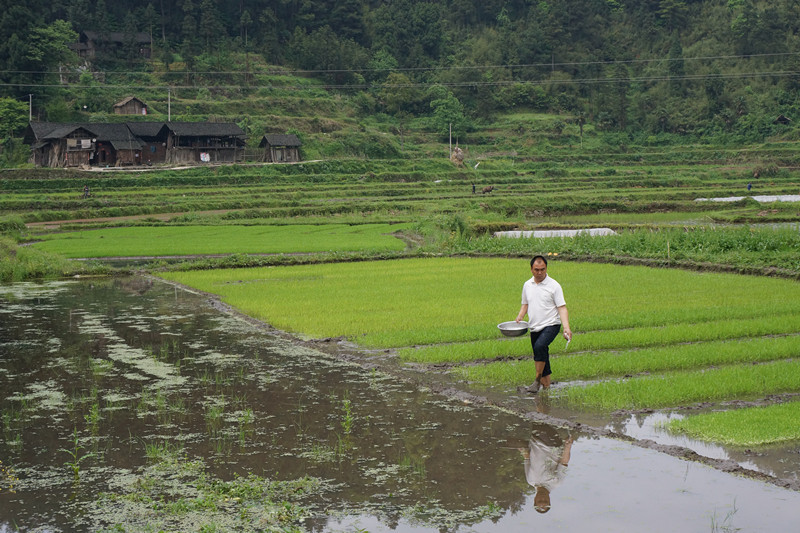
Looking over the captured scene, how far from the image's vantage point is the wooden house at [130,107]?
6350 centimetres

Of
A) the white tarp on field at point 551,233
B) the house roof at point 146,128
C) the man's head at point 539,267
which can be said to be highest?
the house roof at point 146,128

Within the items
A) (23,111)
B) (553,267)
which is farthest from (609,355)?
(23,111)

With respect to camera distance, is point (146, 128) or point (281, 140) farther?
point (281, 140)

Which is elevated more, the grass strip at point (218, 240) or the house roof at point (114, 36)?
the house roof at point (114, 36)

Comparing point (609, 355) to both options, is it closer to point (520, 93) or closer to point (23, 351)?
point (23, 351)

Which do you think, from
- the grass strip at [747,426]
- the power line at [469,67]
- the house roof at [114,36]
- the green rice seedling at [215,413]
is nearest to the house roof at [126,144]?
the power line at [469,67]

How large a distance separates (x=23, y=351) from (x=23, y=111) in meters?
53.9

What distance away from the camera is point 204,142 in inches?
2366

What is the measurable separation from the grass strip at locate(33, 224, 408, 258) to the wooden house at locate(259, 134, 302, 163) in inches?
1053

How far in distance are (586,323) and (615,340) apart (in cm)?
119

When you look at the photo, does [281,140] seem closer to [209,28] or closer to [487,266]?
[209,28]

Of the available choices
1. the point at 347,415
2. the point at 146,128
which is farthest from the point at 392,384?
the point at 146,128


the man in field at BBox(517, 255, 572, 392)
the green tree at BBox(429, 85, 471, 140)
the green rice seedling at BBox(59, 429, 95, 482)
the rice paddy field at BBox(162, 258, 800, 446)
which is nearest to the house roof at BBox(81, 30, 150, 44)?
the green tree at BBox(429, 85, 471, 140)

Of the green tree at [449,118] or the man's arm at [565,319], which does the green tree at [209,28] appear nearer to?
the green tree at [449,118]
